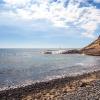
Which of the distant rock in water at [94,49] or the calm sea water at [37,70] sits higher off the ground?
the distant rock in water at [94,49]

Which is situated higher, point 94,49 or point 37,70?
point 94,49

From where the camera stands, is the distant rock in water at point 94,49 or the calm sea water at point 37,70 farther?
the distant rock in water at point 94,49

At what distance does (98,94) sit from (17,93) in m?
11.2

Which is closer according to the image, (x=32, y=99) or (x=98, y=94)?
(x=98, y=94)

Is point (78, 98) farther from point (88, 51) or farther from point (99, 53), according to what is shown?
point (88, 51)

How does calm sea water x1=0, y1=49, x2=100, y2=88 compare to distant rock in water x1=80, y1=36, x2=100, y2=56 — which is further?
distant rock in water x1=80, y1=36, x2=100, y2=56

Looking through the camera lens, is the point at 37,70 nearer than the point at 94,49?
Yes

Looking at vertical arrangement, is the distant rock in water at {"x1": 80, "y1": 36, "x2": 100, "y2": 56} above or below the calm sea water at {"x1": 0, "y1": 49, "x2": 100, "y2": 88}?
above

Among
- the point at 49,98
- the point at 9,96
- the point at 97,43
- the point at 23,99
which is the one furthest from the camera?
the point at 97,43

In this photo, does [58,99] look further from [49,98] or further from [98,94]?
[98,94]

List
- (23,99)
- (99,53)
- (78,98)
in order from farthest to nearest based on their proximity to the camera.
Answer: (99,53)
(23,99)
(78,98)

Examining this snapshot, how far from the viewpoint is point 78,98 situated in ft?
73.9

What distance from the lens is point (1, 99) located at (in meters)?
27.7

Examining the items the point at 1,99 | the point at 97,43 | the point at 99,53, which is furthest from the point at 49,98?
the point at 97,43
